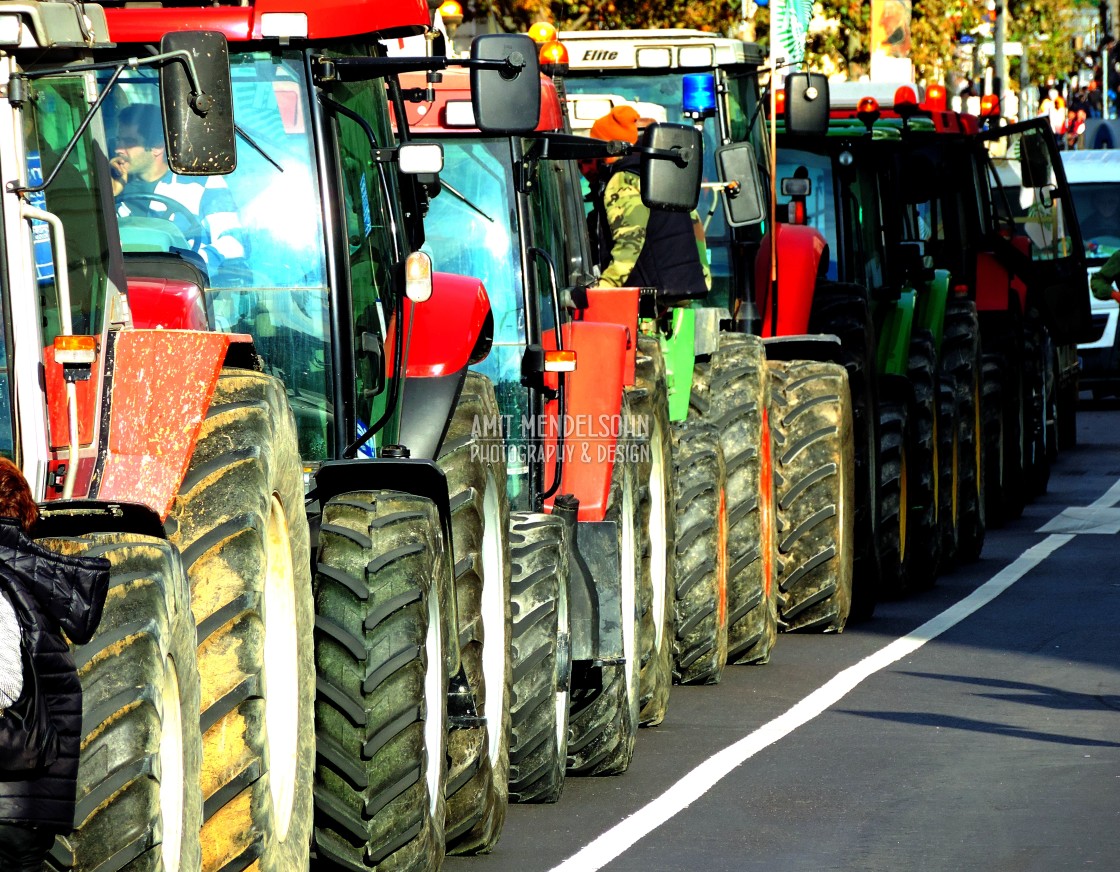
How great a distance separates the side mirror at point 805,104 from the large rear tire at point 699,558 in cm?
254

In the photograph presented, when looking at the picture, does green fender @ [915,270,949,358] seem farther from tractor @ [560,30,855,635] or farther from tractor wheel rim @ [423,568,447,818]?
tractor wheel rim @ [423,568,447,818]

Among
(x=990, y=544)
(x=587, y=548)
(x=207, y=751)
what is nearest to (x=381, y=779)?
(x=207, y=751)

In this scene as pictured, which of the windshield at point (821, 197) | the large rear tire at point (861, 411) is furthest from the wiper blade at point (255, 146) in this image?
the windshield at point (821, 197)

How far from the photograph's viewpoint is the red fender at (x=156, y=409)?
5805mm

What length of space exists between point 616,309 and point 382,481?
10.3 ft

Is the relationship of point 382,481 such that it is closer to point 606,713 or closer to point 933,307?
point 606,713

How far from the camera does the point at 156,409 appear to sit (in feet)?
19.6

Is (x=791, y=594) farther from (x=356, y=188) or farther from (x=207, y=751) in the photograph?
(x=207, y=751)

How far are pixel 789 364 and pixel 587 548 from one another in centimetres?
407

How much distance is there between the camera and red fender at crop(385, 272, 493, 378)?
7926 millimetres

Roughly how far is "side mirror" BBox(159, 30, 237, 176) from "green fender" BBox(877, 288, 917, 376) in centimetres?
956

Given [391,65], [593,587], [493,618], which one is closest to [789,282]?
[593,587]

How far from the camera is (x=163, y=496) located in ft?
19.0

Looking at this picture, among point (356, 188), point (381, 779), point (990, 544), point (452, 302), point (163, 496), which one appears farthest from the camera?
point (990, 544)
